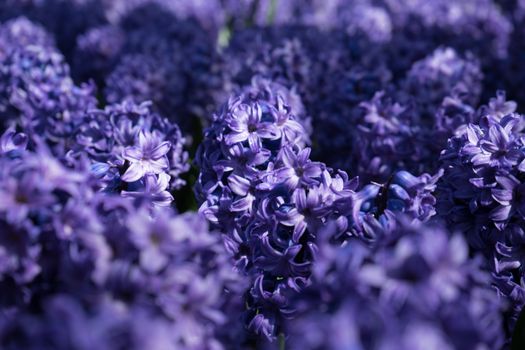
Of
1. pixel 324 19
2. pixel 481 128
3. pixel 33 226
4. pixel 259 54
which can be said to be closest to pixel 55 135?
pixel 259 54

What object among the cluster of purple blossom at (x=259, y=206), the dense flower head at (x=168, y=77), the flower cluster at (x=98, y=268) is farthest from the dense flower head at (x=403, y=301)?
the dense flower head at (x=168, y=77)

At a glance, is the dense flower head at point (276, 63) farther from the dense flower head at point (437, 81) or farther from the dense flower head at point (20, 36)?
the dense flower head at point (20, 36)

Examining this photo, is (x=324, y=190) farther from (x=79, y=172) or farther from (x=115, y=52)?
(x=115, y=52)

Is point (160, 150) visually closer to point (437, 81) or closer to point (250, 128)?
point (250, 128)

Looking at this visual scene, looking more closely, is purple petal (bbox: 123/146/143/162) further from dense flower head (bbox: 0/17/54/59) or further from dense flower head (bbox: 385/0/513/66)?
dense flower head (bbox: 385/0/513/66)

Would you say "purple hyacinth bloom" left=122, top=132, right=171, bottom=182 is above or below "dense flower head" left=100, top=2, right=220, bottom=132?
above

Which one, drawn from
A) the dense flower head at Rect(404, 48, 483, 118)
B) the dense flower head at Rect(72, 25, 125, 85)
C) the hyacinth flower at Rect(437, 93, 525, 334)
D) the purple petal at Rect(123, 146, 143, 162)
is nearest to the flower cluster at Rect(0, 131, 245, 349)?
the purple petal at Rect(123, 146, 143, 162)
